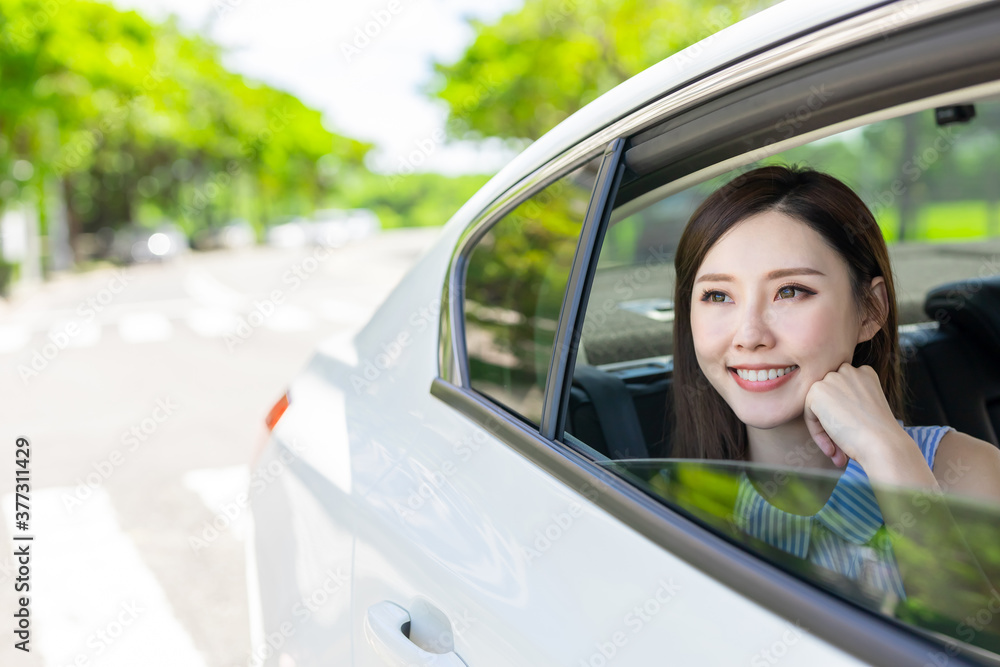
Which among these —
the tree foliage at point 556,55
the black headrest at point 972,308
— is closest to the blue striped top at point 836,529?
the black headrest at point 972,308

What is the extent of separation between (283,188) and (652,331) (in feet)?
193

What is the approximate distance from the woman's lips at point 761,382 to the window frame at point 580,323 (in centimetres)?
27

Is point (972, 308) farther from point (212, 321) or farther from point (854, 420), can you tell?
point (212, 321)

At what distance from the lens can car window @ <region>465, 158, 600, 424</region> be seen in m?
1.58

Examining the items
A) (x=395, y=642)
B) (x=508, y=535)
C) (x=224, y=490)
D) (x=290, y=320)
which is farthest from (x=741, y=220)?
(x=290, y=320)

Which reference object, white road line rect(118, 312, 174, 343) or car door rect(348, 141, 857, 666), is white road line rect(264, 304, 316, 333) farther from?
car door rect(348, 141, 857, 666)

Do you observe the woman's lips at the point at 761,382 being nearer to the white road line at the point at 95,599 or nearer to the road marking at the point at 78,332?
the white road line at the point at 95,599

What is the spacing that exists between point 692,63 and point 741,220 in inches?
12.4

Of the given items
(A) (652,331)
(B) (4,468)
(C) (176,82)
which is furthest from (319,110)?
(A) (652,331)

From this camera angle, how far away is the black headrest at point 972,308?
7.25ft

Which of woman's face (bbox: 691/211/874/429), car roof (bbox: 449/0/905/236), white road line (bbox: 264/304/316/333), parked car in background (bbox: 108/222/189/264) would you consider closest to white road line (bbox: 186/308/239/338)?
white road line (bbox: 264/304/316/333)

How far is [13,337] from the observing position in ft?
41.9

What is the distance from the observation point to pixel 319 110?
52.3 meters

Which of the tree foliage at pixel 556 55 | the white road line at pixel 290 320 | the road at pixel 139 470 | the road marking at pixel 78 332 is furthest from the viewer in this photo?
the white road line at pixel 290 320
